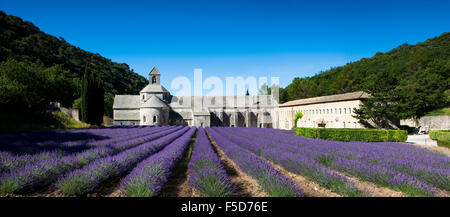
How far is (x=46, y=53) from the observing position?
49.3m

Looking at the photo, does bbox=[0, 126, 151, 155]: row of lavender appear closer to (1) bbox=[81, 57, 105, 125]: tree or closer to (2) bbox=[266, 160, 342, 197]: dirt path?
(2) bbox=[266, 160, 342, 197]: dirt path

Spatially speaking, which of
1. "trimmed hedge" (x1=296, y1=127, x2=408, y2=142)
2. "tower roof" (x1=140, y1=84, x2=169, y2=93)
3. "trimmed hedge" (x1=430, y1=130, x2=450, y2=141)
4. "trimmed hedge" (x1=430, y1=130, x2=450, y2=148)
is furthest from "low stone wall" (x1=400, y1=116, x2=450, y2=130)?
"tower roof" (x1=140, y1=84, x2=169, y2=93)

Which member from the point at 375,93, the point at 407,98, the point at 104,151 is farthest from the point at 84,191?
the point at 407,98

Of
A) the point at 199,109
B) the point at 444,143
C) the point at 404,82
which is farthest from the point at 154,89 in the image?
the point at 404,82

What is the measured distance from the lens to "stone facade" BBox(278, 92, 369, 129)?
1099 inches

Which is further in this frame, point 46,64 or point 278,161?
point 46,64

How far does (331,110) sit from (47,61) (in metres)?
57.6

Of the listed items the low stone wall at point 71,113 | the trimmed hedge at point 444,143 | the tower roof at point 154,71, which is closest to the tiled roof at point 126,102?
the tower roof at point 154,71

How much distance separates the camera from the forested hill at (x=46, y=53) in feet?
142

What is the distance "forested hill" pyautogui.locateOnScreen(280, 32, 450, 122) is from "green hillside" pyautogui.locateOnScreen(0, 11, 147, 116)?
37010mm

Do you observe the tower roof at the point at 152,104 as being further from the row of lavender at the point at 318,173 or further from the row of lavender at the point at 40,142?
the row of lavender at the point at 318,173
